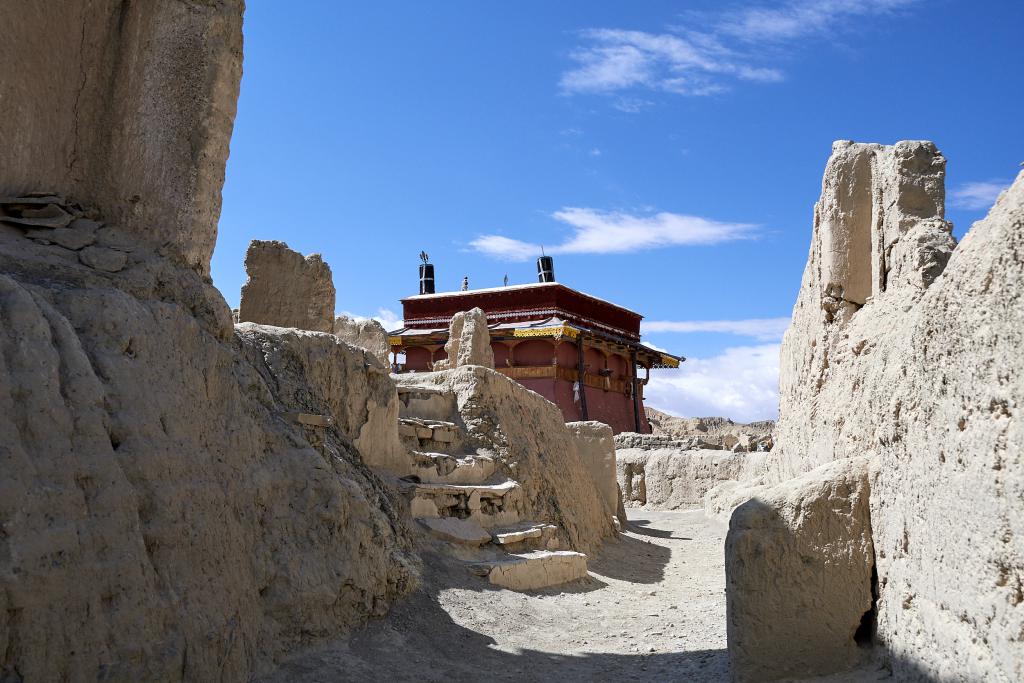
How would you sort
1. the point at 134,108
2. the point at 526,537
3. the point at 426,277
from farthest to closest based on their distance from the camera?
1. the point at 426,277
2. the point at 526,537
3. the point at 134,108

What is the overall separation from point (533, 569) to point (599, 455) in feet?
19.3

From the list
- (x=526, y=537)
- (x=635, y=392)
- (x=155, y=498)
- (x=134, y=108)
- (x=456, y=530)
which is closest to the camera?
(x=155, y=498)

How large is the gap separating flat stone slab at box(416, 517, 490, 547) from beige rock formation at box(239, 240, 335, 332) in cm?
272

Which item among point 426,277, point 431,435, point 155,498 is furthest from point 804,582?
point 426,277

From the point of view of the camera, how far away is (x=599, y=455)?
1387 centimetres

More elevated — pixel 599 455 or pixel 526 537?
pixel 599 455

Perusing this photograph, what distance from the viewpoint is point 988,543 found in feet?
10.5

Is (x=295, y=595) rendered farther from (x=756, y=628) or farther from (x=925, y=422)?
(x=925, y=422)

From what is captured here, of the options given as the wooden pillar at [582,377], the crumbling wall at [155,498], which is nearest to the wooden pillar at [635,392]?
the wooden pillar at [582,377]

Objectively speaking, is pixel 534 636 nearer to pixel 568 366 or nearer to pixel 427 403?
pixel 427 403

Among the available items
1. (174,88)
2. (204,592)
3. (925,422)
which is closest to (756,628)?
(925,422)

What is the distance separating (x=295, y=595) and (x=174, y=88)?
3.46 meters

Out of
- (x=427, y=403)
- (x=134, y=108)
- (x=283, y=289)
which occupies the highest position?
(x=134, y=108)

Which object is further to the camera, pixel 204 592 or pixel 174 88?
pixel 174 88
